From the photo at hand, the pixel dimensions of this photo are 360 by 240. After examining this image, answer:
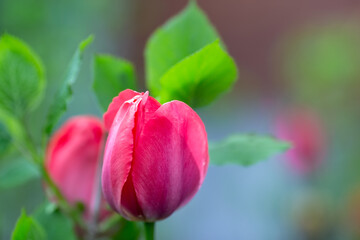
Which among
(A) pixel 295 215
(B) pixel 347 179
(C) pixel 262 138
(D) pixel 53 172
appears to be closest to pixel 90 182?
(D) pixel 53 172

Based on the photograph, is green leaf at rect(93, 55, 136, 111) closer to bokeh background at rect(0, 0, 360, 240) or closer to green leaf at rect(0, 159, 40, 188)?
green leaf at rect(0, 159, 40, 188)

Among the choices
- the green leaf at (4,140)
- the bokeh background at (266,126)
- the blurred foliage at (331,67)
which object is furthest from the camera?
the blurred foliage at (331,67)

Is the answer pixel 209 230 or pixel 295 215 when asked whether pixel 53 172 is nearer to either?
pixel 295 215

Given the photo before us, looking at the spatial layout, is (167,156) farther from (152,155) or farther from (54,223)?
(54,223)

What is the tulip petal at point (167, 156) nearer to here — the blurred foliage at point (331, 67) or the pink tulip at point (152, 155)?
the pink tulip at point (152, 155)

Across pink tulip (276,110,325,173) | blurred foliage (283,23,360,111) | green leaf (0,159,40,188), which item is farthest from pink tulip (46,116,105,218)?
blurred foliage (283,23,360,111)

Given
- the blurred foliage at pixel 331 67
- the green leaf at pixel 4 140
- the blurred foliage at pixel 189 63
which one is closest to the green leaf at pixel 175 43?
the blurred foliage at pixel 189 63
